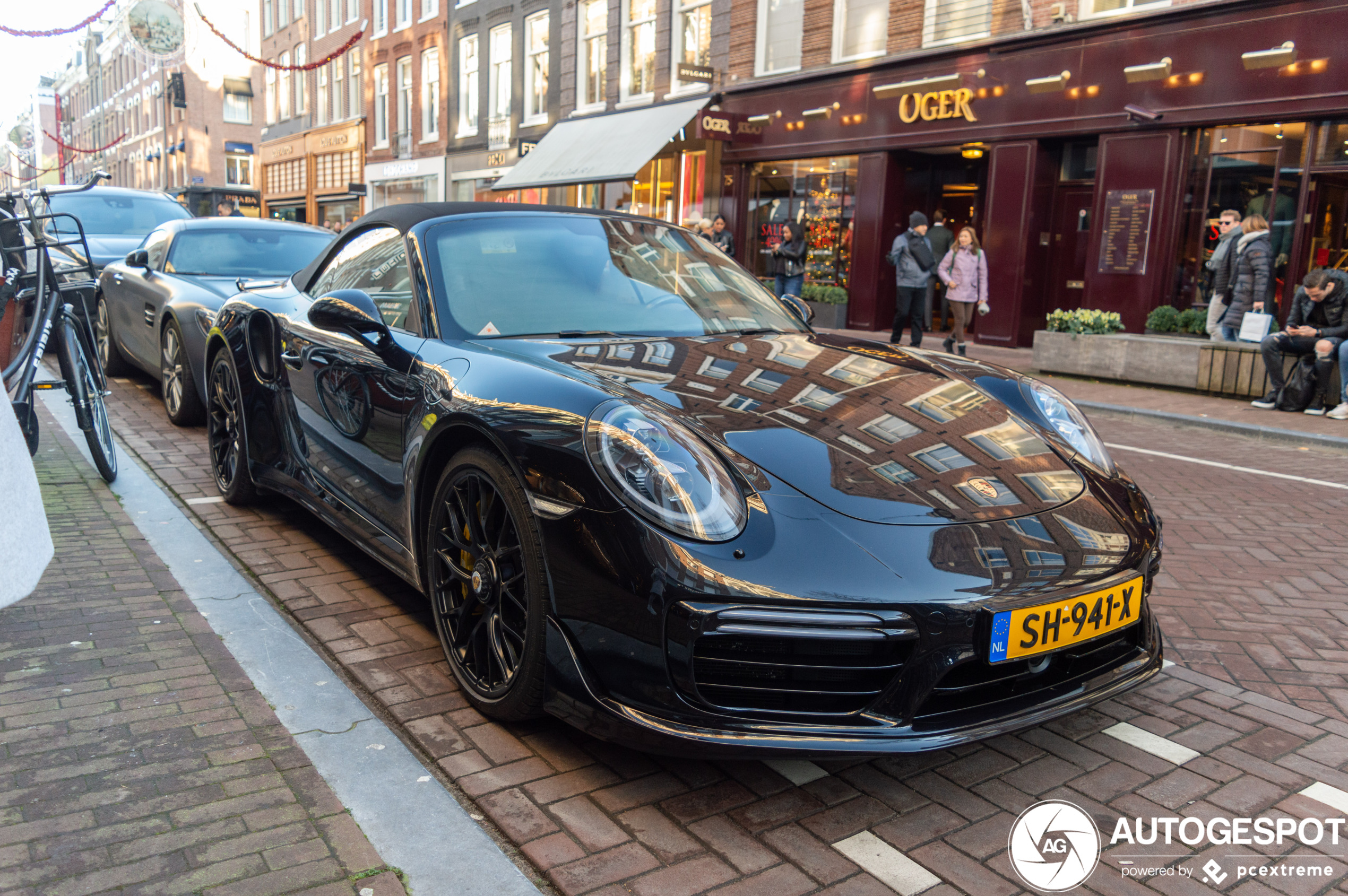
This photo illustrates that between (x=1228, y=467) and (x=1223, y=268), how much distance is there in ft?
17.3

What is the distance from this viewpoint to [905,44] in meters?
16.1

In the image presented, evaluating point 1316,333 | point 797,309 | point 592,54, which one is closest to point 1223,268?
point 1316,333

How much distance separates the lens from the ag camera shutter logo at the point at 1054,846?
221 centimetres

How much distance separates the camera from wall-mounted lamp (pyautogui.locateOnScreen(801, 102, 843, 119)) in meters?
17.2

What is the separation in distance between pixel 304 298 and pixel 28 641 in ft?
5.57

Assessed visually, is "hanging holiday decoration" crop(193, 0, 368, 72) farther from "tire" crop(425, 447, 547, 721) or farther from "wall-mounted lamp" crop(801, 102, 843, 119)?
"tire" crop(425, 447, 547, 721)

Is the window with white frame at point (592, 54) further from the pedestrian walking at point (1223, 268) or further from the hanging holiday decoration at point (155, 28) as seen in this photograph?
the pedestrian walking at point (1223, 268)

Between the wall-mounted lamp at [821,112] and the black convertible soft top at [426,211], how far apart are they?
13980 mm

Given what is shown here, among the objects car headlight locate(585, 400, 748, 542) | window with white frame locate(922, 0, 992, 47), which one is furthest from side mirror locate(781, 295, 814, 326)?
window with white frame locate(922, 0, 992, 47)

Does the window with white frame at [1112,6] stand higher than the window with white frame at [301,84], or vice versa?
the window with white frame at [301,84]

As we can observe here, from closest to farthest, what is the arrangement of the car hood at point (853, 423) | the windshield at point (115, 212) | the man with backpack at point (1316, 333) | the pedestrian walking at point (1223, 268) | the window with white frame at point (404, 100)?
the car hood at point (853, 423) < the man with backpack at point (1316, 333) < the windshield at point (115, 212) < the pedestrian walking at point (1223, 268) < the window with white frame at point (404, 100)

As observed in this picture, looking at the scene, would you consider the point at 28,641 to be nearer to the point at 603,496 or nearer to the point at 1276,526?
the point at 603,496

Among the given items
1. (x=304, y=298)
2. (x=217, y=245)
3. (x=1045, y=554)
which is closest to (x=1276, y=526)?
(x=1045, y=554)

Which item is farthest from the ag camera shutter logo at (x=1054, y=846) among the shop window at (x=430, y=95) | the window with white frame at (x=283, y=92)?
the window with white frame at (x=283, y=92)
